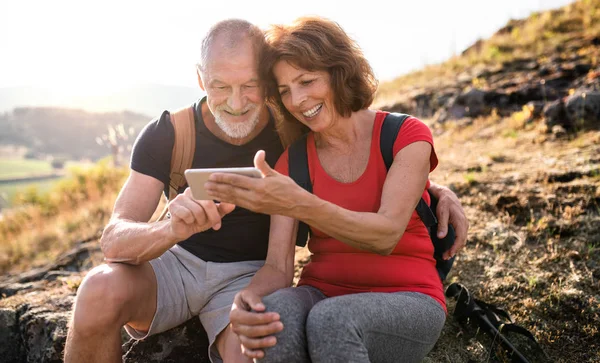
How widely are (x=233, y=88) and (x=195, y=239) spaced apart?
0.94m

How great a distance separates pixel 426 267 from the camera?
2422 millimetres

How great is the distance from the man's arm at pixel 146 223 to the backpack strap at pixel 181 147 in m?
0.12

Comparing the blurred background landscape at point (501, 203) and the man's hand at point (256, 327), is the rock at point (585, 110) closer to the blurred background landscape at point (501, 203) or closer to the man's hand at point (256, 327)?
the blurred background landscape at point (501, 203)

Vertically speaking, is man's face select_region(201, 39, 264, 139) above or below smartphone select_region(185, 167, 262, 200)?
Result: above

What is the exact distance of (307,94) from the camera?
99.2 inches

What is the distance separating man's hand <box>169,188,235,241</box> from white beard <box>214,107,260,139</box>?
28.9 inches

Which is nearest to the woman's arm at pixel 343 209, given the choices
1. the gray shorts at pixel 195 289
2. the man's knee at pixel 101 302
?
the man's knee at pixel 101 302

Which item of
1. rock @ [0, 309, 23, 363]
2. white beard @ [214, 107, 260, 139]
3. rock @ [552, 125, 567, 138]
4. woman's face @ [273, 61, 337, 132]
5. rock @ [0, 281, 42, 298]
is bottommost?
rock @ [0, 281, 42, 298]

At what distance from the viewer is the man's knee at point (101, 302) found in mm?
2244

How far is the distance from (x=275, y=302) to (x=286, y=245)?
0.46 meters

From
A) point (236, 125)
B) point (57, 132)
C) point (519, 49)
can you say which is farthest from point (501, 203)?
point (57, 132)

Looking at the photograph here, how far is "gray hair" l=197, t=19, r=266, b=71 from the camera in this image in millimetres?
2699

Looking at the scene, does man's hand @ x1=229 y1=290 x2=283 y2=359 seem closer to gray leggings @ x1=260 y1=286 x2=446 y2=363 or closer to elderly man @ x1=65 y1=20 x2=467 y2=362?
gray leggings @ x1=260 y1=286 x2=446 y2=363

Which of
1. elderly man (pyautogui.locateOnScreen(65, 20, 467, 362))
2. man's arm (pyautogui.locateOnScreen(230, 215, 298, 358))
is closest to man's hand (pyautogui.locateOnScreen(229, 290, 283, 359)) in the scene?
man's arm (pyautogui.locateOnScreen(230, 215, 298, 358))
